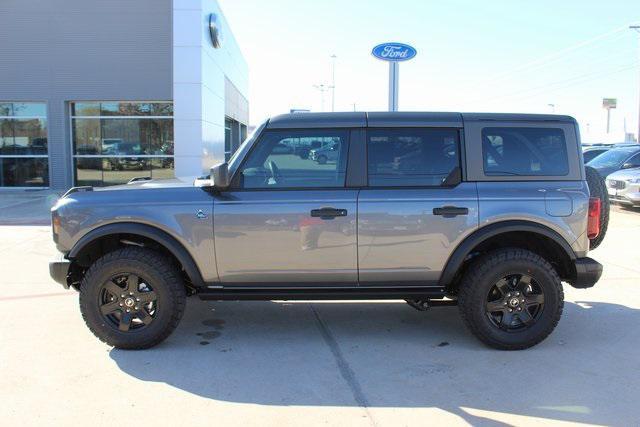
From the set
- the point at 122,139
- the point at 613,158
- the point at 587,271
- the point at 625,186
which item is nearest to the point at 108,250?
the point at 587,271

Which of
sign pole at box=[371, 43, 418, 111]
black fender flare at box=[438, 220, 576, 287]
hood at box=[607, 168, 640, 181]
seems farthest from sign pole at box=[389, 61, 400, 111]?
black fender flare at box=[438, 220, 576, 287]

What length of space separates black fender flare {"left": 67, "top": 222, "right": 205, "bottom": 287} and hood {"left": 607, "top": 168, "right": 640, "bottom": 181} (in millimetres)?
12149

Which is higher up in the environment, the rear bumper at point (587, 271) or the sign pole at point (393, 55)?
the sign pole at point (393, 55)

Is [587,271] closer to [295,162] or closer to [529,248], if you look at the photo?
[529,248]

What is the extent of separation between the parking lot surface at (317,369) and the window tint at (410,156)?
1372 millimetres

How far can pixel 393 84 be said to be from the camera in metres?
11.0

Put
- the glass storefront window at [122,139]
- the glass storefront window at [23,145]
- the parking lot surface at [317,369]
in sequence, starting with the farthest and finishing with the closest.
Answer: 1. the glass storefront window at [23,145]
2. the glass storefront window at [122,139]
3. the parking lot surface at [317,369]

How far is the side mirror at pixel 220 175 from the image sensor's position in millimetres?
4191

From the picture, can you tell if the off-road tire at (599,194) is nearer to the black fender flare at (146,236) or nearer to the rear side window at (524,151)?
the rear side window at (524,151)

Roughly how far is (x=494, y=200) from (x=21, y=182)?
56.7 ft

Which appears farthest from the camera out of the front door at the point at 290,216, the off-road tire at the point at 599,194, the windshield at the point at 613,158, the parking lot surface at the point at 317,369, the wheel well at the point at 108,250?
the windshield at the point at 613,158

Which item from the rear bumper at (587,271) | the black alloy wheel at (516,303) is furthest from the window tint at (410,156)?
the rear bumper at (587,271)

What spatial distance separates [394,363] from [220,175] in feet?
6.33

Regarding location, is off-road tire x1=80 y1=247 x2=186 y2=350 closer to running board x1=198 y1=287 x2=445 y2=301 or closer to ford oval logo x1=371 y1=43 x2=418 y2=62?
running board x1=198 y1=287 x2=445 y2=301
